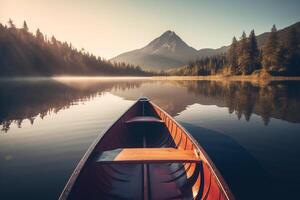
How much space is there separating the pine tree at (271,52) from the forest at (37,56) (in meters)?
109

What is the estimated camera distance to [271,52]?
8194cm

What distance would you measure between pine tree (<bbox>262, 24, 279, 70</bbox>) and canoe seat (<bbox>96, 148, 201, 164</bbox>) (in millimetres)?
86324

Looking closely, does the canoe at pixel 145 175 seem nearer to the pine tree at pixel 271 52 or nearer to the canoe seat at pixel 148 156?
the canoe seat at pixel 148 156

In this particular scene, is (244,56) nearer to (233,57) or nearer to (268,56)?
(268,56)

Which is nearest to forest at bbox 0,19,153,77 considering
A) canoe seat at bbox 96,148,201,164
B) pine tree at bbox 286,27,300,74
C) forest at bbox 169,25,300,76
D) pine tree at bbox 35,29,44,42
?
pine tree at bbox 35,29,44,42

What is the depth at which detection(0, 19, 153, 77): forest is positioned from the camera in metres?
101

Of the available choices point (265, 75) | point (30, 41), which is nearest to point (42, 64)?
point (30, 41)

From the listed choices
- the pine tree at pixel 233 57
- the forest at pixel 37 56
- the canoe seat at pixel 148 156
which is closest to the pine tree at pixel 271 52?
the pine tree at pixel 233 57

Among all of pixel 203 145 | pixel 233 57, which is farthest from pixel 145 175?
pixel 233 57

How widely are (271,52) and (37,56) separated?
4592 inches

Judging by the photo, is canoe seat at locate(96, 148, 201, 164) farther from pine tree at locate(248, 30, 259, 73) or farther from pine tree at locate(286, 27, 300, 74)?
pine tree at locate(248, 30, 259, 73)

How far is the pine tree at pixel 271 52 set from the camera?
79.1 metres

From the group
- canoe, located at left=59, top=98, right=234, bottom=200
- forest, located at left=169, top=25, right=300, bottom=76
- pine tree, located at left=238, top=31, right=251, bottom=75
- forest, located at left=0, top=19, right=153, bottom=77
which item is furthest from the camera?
forest, located at left=0, top=19, right=153, bottom=77

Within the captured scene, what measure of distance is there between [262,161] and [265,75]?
7978 centimetres
